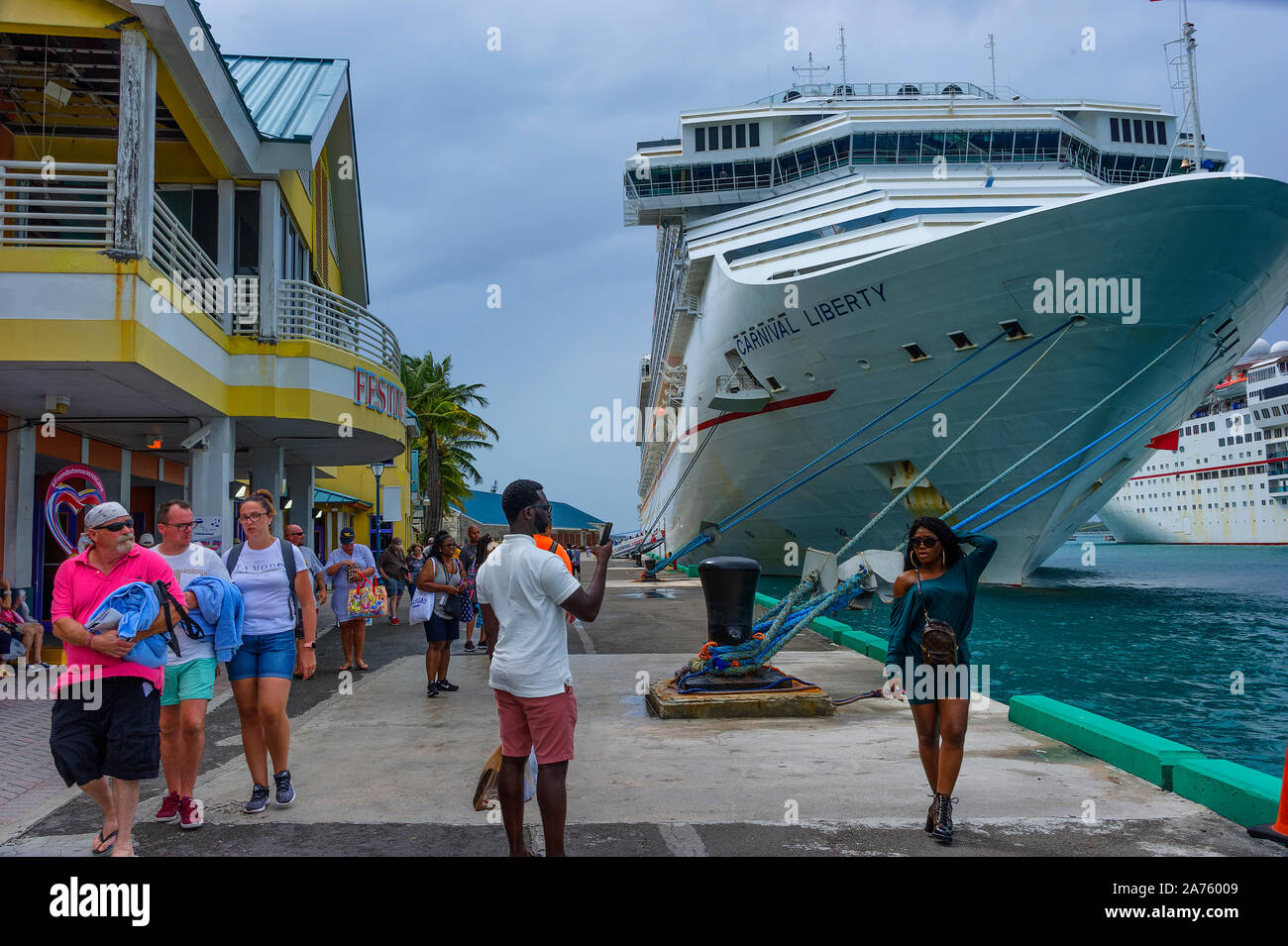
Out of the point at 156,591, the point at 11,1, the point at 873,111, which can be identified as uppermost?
the point at 873,111

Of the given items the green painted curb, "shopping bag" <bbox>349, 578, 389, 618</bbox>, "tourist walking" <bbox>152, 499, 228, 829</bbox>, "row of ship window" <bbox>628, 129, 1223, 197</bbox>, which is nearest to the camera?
the green painted curb

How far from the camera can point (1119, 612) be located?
19922 millimetres

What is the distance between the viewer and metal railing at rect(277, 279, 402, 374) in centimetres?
1237

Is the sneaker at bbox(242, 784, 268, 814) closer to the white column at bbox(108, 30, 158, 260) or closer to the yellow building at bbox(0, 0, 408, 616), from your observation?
the yellow building at bbox(0, 0, 408, 616)

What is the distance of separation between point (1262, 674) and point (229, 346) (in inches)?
565

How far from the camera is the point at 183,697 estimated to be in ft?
15.0

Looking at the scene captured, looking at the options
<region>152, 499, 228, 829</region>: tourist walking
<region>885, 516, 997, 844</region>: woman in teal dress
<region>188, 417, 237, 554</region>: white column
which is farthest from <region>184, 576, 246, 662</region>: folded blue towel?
<region>188, 417, 237, 554</region>: white column

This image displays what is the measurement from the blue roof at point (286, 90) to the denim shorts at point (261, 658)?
9.14m

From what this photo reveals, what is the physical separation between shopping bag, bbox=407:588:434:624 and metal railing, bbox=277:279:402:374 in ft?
18.2

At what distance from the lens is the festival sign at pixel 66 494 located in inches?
368

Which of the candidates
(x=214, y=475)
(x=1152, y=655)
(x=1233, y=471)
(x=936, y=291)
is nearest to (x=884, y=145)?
(x=936, y=291)

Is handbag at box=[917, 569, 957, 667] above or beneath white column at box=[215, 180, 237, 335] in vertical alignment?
beneath
